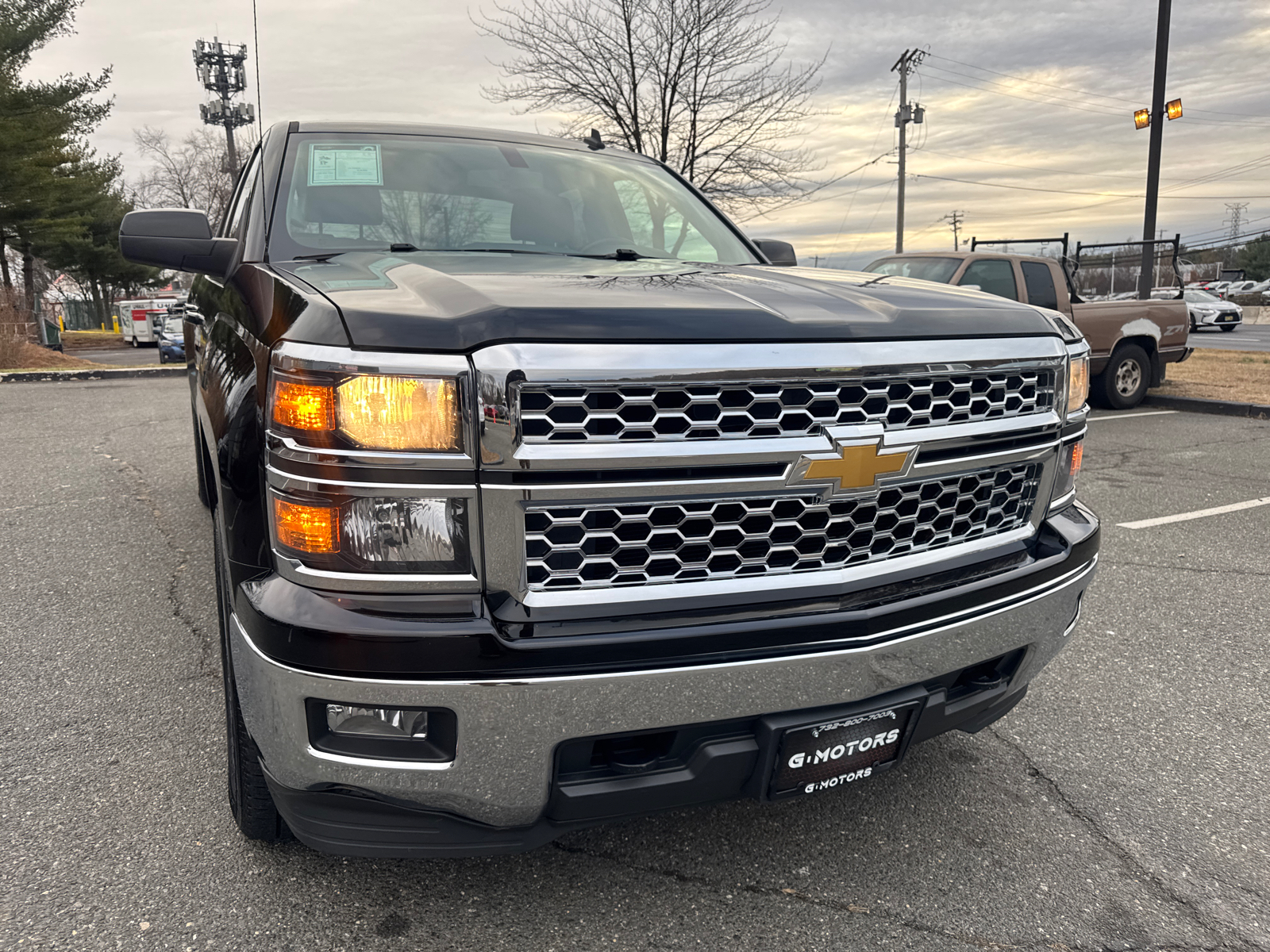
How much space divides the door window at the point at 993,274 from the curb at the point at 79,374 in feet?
39.6

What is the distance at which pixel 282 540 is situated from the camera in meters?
1.59

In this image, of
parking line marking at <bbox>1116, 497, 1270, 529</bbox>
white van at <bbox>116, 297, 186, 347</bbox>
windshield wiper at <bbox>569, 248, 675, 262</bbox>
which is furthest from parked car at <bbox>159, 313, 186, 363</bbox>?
windshield wiper at <bbox>569, 248, 675, 262</bbox>

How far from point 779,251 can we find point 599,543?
2359mm

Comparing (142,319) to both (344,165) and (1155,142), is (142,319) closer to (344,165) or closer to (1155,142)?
(1155,142)

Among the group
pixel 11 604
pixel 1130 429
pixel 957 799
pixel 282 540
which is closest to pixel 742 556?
pixel 282 540

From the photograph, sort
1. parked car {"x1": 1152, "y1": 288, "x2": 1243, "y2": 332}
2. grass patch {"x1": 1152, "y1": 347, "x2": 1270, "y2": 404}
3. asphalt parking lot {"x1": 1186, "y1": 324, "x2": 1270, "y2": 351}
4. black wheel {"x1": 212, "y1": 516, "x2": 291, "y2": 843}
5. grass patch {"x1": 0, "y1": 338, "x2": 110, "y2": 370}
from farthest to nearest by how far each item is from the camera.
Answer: parked car {"x1": 1152, "y1": 288, "x2": 1243, "y2": 332}, asphalt parking lot {"x1": 1186, "y1": 324, "x2": 1270, "y2": 351}, grass patch {"x1": 0, "y1": 338, "x2": 110, "y2": 370}, grass patch {"x1": 1152, "y1": 347, "x2": 1270, "y2": 404}, black wheel {"x1": 212, "y1": 516, "x2": 291, "y2": 843}

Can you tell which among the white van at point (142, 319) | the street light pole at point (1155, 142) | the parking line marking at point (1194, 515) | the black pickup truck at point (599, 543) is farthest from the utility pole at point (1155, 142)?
the white van at point (142, 319)

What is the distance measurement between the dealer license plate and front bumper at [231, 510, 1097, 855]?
6 centimetres

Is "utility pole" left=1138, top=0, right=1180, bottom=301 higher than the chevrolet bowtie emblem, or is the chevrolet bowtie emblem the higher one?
"utility pole" left=1138, top=0, right=1180, bottom=301

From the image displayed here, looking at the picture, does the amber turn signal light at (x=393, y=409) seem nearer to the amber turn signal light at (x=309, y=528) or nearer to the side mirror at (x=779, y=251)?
the amber turn signal light at (x=309, y=528)

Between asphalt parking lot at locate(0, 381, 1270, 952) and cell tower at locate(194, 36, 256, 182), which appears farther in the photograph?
cell tower at locate(194, 36, 256, 182)

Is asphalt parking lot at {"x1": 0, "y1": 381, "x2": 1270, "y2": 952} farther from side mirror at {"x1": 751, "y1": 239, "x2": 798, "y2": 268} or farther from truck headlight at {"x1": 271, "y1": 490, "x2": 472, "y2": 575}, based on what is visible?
side mirror at {"x1": 751, "y1": 239, "x2": 798, "y2": 268}

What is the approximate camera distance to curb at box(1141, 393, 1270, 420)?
9.76 metres

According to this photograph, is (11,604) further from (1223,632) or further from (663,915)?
(1223,632)
